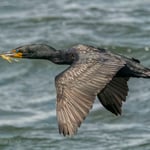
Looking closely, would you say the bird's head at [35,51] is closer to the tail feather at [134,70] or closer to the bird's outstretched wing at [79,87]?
the bird's outstretched wing at [79,87]

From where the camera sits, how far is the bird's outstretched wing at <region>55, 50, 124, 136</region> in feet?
30.8

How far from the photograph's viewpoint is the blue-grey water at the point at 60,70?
1370cm

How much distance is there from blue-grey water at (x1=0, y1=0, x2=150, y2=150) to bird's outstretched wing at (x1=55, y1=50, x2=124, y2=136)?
10.5 ft

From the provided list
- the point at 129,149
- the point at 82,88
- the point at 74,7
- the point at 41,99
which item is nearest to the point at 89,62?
the point at 82,88

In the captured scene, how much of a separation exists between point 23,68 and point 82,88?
6615 mm

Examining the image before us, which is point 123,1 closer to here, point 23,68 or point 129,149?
point 23,68

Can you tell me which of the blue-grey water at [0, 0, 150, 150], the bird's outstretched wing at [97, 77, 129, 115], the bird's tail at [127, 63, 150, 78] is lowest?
the blue-grey water at [0, 0, 150, 150]

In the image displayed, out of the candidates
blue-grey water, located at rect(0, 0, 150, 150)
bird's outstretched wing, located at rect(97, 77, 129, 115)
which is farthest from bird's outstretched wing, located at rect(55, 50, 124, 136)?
blue-grey water, located at rect(0, 0, 150, 150)

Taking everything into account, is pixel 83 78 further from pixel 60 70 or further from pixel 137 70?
pixel 60 70

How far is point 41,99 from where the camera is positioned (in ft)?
49.4

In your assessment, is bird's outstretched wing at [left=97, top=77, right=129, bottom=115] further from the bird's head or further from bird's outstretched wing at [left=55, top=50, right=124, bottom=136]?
the bird's head

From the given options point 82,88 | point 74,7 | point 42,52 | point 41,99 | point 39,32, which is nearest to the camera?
point 82,88

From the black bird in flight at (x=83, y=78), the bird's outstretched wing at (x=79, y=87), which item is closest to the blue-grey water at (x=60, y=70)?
the black bird in flight at (x=83, y=78)

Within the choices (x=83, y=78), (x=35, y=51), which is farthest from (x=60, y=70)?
(x=83, y=78)
